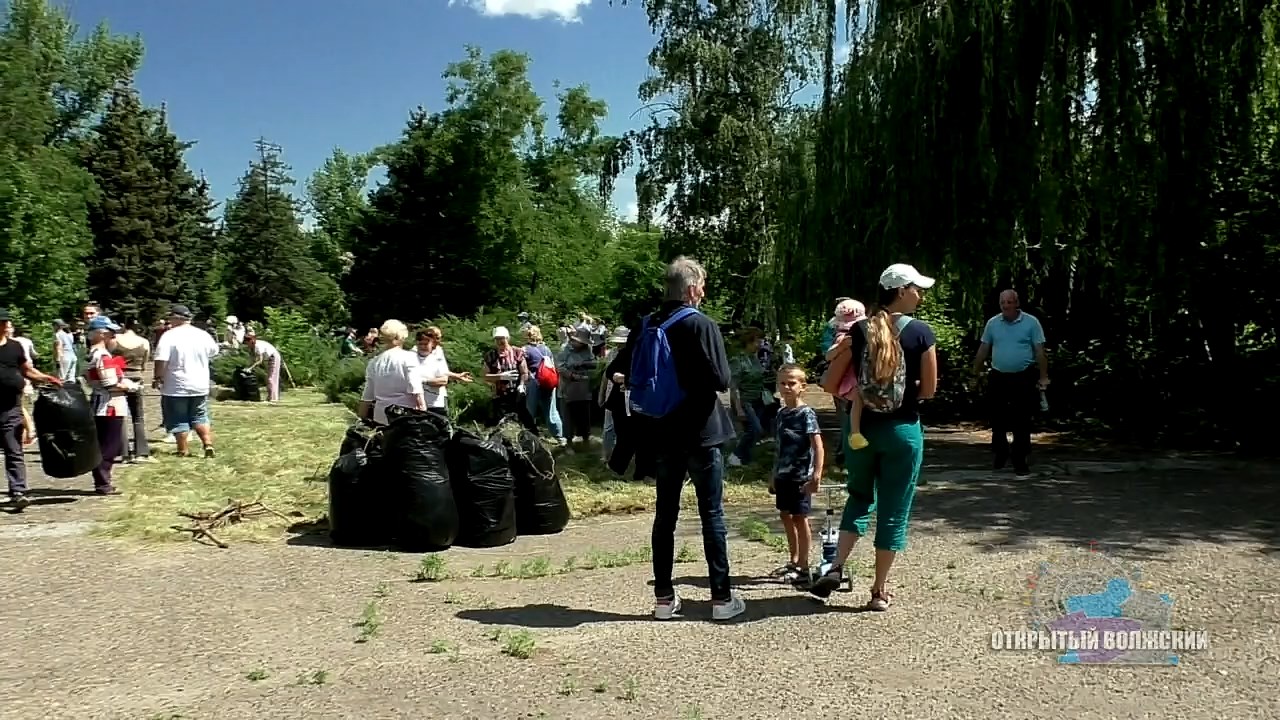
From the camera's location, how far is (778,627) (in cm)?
509

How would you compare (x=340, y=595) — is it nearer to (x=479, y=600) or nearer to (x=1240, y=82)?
(x=479, y=600)

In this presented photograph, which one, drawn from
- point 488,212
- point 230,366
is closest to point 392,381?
point 230,366

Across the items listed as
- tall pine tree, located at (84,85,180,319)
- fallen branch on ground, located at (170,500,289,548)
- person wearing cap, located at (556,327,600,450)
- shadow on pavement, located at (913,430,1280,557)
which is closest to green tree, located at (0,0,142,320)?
tall pine tree, located at (84,85,180,319)

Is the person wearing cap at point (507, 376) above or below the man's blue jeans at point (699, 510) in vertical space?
above

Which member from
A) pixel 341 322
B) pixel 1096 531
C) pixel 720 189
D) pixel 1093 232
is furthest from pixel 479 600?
pixel 341 322

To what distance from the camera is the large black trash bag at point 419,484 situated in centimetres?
689

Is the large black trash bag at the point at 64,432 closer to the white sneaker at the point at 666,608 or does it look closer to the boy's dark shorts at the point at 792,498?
the white sneaker at the point at 666,608

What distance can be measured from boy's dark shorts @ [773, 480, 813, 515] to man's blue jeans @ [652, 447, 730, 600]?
67cm

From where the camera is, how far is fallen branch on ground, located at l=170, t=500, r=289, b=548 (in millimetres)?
7477

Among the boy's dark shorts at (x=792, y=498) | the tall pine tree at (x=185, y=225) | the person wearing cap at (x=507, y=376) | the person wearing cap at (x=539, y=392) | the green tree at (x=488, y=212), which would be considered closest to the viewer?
the boy's dark shorts at (x=792, y=498)

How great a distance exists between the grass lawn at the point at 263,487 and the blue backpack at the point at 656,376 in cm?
357

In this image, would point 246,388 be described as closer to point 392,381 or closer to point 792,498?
point 392,381

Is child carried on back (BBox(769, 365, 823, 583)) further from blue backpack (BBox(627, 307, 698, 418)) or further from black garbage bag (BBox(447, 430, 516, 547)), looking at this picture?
black garbage bag (BBox(447, 430, 516, 547))

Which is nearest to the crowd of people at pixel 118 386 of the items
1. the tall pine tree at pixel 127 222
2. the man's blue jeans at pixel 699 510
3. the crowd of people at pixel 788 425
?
the crowd of people at pixel 788 425
